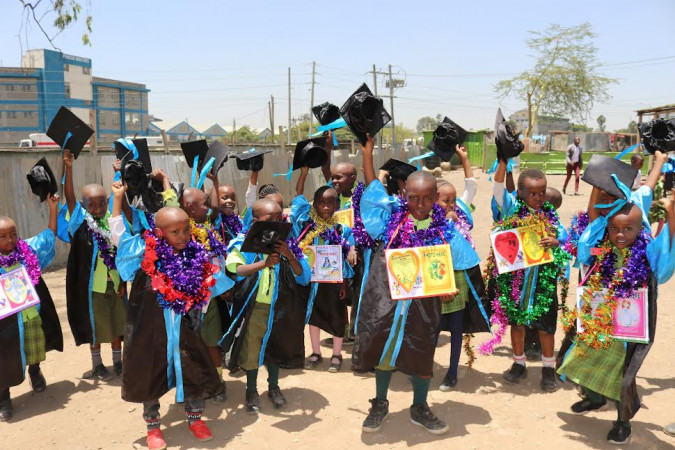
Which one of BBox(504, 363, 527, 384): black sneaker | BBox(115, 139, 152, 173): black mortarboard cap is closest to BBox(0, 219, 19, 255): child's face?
BBox(115, 139, 152, 173): black mortarboard cap

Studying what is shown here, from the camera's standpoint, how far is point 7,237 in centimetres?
461

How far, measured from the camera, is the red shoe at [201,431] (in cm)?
424

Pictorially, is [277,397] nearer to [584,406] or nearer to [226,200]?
[226,200]

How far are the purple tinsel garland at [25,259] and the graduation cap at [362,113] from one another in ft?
9.57

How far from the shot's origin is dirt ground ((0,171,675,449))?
4.25 meters

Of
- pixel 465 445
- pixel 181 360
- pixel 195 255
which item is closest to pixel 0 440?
pixel 181 360

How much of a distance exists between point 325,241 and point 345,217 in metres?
0.33

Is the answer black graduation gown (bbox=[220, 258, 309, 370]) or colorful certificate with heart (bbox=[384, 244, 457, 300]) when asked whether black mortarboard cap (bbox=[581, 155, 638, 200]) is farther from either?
black graduation gown (bbox=[220, 258, 309, 370])

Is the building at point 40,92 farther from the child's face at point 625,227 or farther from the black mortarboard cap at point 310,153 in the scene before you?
the child's face at point 625,227

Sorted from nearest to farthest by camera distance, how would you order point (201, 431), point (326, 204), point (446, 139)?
point (201, 431)
point (446, 139)
point (326, 204)

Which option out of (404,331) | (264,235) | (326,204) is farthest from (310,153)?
(404,331)

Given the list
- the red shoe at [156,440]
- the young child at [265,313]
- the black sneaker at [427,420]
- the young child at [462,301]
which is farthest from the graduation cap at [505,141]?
the red shoe at [156,440]

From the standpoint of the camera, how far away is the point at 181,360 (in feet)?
13.4

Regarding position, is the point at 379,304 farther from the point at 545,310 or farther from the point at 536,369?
the point at 536,369
